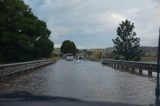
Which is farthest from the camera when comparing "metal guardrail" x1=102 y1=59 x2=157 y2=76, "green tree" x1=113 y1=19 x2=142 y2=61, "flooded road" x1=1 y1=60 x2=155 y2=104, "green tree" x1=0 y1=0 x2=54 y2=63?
"green tree" x1=113 y1=19 x2=142 y2=61

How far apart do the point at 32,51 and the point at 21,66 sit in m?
46.5

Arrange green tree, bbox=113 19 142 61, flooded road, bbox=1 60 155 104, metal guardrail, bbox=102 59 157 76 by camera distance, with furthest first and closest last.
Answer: green tree, bbox=113 19 142 61, metal guardrail, bbox=102 59 157 76, flooded road, bbox=1 60 155 104

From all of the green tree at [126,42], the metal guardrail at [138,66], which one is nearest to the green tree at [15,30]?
the metal guardrail at [138,66]

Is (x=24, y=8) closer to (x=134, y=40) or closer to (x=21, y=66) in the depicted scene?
(x=21, y=66)

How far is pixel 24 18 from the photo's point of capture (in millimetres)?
74500

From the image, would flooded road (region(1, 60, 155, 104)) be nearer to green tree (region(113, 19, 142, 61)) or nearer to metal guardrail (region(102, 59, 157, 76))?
metal guardrail (region(102, 59, 157, 76))

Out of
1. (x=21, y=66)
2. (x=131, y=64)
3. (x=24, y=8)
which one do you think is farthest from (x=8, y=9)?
(x=21, y=66)

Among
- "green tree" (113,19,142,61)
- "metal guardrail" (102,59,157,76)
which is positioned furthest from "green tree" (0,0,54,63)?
"green tree" (113,19,142,61)

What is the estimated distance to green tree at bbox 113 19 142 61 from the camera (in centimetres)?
11362

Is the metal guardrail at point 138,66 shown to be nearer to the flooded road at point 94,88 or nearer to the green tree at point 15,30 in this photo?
the flooded road at point 94,88

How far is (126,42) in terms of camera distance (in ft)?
375

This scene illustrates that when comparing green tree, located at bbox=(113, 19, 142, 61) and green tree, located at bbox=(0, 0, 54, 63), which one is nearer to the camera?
green tree, located at bbox=(0, 0, 54, 63)

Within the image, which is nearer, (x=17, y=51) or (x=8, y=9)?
(x=8, y=9)

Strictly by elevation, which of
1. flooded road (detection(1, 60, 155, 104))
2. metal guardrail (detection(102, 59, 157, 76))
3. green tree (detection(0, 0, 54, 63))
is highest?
green tree (detection(0, 0, 54, 63))
